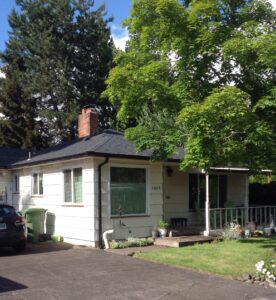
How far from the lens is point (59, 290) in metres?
9.11

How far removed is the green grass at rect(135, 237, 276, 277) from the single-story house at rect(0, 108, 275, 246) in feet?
7.34

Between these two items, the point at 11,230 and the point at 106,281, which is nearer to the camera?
the point at 106,281

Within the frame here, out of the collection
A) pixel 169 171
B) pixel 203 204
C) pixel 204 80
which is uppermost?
pixel 204 80

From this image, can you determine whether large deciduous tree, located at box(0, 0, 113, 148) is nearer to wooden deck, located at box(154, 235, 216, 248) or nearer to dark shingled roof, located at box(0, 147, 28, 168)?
dark shingled roof, located at box(0, 147, 28, 168)

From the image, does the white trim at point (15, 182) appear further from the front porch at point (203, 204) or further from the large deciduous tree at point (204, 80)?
the large deciduous tree at point (204, 80)

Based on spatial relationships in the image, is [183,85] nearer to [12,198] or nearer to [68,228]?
[68,228]

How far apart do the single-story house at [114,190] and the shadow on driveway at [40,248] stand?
0.53 metres

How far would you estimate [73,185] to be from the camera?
635 inches

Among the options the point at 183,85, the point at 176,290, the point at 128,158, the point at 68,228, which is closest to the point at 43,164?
the point at 68,228

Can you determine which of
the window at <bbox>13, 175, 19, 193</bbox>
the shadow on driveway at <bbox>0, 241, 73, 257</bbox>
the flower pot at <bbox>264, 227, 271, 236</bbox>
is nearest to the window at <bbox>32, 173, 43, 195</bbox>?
the window at <bbox>13, 175, 19, 193</bbox>

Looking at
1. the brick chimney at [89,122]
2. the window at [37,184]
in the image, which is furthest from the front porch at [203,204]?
the window at [37,184]

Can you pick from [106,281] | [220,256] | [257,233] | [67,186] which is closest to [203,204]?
[257,233]

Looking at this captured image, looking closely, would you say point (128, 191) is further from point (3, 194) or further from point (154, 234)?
point (3, 194)

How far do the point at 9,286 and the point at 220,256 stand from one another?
5.47 m
